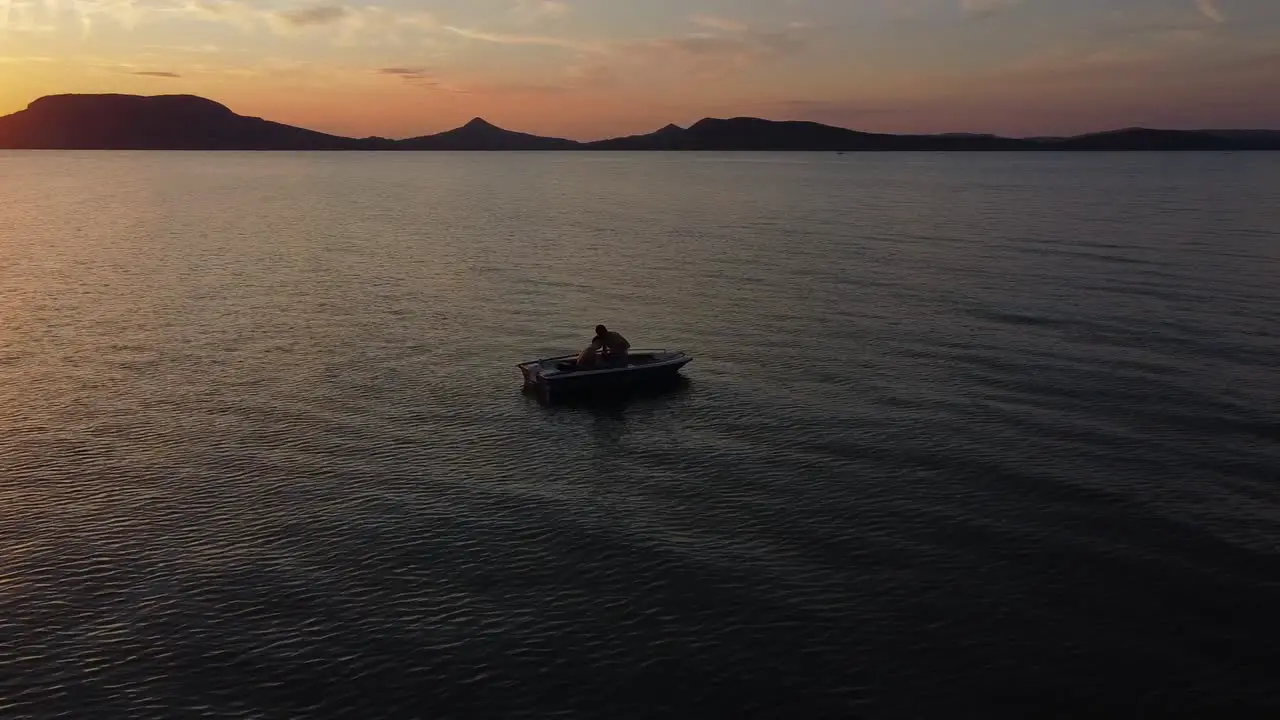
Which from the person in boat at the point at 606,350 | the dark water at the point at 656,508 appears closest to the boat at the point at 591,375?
the person in boat at the point at 606,350

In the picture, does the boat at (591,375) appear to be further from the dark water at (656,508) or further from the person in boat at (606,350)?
the dark water at (656,508)

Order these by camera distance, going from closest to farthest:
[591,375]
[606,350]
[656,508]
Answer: [656,508] → [591,375] → [606,350]

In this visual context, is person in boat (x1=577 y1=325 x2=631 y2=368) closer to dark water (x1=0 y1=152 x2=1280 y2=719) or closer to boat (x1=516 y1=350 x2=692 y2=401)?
boat (x1=516 y1=350 x2=692 y2=401)

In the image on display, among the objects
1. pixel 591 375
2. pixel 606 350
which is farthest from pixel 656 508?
pixel 606 350

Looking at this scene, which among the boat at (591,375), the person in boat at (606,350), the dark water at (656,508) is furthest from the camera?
the person in boat at (606,350)

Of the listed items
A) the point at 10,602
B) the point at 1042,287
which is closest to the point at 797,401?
the point at 10,602

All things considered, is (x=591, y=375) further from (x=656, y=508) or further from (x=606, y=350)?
(x=656, y=508)

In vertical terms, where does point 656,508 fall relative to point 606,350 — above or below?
below

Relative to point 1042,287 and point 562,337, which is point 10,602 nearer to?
point 562,337
